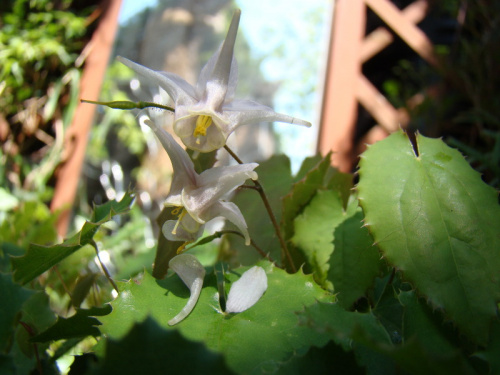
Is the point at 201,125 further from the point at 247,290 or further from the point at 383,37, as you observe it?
the point at 383,37

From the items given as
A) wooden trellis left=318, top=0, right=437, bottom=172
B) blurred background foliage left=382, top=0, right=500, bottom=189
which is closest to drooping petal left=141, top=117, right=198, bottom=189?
blurred background foliage left=382, top=0, right=500, bottom=189

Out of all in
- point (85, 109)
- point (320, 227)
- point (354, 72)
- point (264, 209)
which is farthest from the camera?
point (85, 109)

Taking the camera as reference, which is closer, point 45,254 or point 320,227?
point 45,254

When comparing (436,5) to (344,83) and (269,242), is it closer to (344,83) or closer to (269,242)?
(344,83)

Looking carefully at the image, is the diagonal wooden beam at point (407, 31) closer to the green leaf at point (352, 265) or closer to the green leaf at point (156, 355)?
the green leaf at point (352, 265)

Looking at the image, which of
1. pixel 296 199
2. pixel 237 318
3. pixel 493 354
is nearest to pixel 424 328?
pixel 493 354

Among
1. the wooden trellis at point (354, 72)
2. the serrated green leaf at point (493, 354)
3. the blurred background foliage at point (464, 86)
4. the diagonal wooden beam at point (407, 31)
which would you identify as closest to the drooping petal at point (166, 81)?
the serrated green leaf at point (493, 354)

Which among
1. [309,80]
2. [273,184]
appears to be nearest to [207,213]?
[273,184]

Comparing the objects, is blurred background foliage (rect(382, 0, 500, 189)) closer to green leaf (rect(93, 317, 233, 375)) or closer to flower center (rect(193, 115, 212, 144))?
flower center (rect(193, 115, 212, 144))
